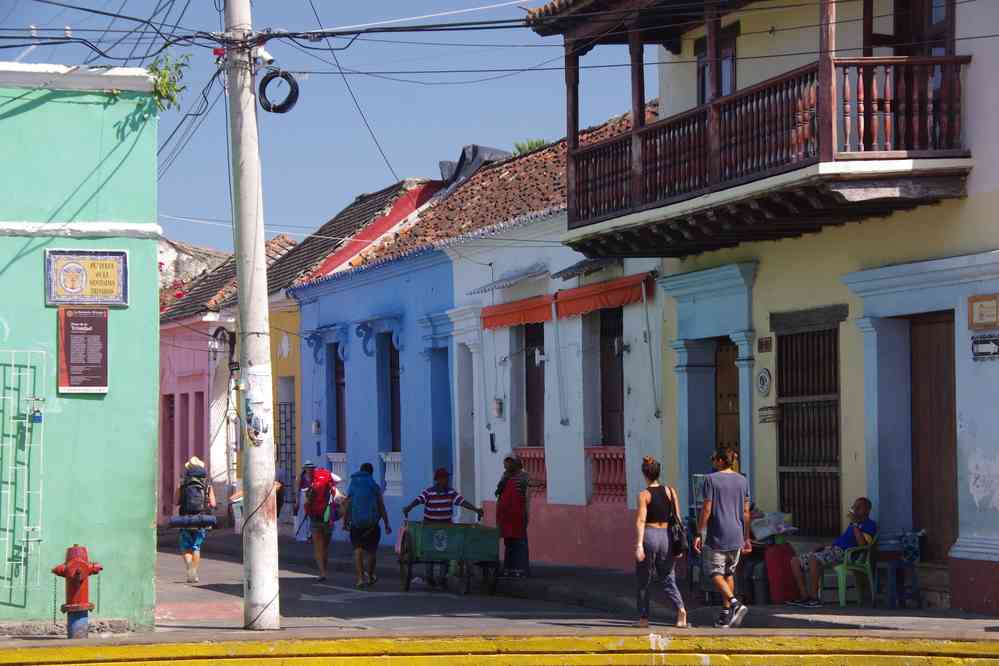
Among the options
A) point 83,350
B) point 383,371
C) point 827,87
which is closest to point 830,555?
point 827,87

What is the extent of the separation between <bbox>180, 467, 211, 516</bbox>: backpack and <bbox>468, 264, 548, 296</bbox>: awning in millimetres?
4834

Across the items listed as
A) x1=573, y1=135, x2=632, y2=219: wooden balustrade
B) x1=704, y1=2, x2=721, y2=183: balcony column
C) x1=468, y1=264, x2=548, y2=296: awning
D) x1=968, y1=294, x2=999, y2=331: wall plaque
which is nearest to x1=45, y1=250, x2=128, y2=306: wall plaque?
x1=704, y1=2, x2=721, y2=183: balcony column

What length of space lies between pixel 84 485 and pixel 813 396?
7171mm

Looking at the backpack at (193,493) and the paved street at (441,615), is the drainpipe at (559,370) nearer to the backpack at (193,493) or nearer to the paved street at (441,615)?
the paved street at (441,615)

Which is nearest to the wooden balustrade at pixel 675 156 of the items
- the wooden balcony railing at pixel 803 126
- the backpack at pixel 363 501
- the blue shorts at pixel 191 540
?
the wooden balcony railing at pixel 803 126

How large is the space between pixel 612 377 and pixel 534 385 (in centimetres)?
226

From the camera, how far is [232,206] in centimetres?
1477

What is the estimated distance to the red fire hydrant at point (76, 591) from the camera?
13.5 meters

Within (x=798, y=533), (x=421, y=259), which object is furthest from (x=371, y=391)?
(x=798, y=533)

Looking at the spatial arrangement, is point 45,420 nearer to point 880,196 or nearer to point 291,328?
point 880,196

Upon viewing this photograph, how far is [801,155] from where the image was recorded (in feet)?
51.1

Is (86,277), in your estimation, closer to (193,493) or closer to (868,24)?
(868,24)

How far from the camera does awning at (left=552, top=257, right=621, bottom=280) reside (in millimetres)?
21734

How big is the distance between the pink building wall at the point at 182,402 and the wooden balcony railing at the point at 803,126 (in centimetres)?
1920
